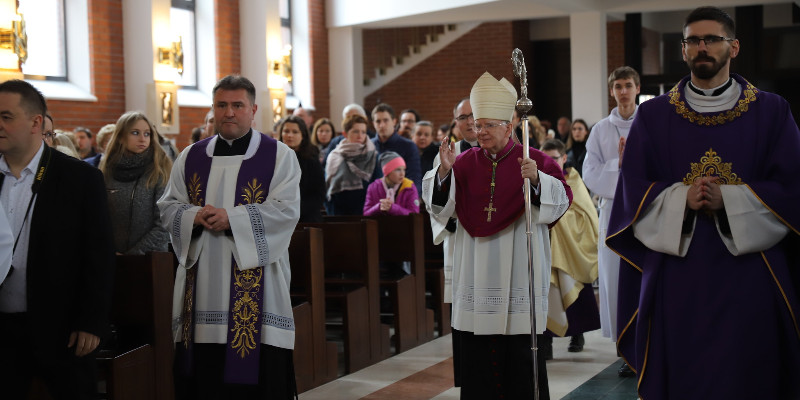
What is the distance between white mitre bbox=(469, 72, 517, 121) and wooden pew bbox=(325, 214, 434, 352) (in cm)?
288

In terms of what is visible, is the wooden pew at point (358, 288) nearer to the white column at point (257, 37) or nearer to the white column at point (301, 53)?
the white column at point (257, 37)

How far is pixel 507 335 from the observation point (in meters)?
4.62

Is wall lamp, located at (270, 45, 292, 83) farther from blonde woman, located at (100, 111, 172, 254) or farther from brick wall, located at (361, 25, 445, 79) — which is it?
blonde woman, located at (100, 111, 172, 254)

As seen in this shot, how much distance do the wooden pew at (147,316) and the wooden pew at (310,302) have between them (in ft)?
3.71

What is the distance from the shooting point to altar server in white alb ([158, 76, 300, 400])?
4.26 meters

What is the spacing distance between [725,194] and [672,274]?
1.16 ft

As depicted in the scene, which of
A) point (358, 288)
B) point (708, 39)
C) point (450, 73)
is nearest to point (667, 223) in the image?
point (708, 39)

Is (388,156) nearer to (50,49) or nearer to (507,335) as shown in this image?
(507,335)

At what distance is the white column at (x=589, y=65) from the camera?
15266 mm

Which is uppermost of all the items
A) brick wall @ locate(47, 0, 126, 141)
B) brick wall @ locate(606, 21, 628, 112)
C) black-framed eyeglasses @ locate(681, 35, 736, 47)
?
brick wall @ locate(606, 21, 628, 112)

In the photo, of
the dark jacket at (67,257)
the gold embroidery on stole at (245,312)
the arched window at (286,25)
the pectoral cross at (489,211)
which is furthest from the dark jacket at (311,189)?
the arched window at (286,25)

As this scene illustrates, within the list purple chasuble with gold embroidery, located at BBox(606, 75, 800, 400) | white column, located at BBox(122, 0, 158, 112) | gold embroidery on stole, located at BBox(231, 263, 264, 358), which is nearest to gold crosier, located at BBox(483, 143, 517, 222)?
purple chasuble with gold embroidery, located at BBox(606, 75, 800, 400)

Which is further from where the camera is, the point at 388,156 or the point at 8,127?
the point at 388,156

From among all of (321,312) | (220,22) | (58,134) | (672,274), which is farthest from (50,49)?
(672,274)
